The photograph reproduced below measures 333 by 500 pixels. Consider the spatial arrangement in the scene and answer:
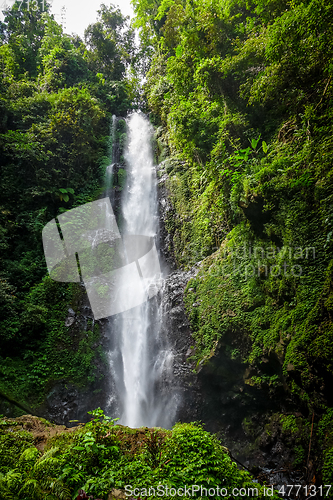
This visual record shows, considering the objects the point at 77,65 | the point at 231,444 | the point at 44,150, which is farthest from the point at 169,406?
the point at 77,65

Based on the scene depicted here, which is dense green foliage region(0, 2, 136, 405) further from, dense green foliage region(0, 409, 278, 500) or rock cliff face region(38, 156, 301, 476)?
dense green foliage region(0, 409, 278, 500)

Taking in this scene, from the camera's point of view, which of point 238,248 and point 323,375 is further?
point 238,248

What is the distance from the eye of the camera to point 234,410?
5973 millimetres

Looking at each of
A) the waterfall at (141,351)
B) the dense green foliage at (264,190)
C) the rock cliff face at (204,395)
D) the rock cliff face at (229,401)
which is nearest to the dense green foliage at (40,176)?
the rock cliff face at (204,395)

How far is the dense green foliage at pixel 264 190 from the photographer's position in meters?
4.23

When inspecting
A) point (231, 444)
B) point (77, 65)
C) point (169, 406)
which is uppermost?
point (77, 65)

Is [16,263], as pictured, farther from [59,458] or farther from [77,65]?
[77,65]

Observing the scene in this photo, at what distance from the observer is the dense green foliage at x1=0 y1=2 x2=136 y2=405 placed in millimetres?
7898

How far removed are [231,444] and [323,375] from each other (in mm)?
3321

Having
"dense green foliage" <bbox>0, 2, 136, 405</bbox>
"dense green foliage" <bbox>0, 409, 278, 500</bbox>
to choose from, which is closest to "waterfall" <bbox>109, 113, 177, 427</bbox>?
"dense green foliage" <bbox>0, 2, 136, 405</bbox>

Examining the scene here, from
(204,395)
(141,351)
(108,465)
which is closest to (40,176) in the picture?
(141,351)

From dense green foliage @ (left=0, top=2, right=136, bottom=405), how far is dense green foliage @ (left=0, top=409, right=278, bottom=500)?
4.82m

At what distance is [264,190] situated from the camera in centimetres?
534

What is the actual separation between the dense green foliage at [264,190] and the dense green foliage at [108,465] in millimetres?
1715
